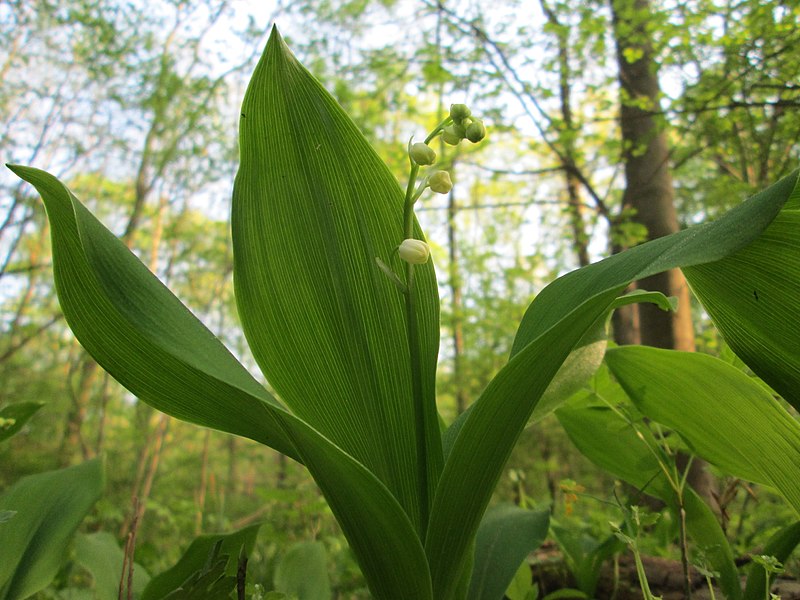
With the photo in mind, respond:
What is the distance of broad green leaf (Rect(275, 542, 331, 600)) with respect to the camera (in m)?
0.90

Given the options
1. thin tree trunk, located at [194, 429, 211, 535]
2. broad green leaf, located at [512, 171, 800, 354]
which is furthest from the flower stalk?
thin tree trunk, located at [194, 429, 211, 535]

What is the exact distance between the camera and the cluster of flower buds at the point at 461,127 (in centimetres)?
63

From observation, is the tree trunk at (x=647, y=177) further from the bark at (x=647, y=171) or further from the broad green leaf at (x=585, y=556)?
the broad green leaf at (x=585, y=556)

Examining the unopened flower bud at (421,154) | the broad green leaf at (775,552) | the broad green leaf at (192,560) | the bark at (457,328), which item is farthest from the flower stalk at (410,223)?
the bark at (457,328)

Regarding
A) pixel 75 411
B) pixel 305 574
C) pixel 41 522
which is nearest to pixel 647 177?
pixel 305 574

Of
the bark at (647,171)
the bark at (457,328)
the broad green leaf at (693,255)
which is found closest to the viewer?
the broad green leaf at (693,255)

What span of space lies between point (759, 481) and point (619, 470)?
0.77 ft

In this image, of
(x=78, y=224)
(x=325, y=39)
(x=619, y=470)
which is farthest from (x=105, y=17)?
(x=619, y=470)

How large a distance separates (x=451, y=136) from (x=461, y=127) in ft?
0.06

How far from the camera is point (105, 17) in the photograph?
3.16m

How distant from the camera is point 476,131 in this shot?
2.05ft

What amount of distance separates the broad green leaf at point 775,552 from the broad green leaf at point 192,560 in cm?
67

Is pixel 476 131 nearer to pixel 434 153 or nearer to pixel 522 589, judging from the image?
pixel 434 153

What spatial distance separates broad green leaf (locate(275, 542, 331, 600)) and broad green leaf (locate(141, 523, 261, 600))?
0.14m
